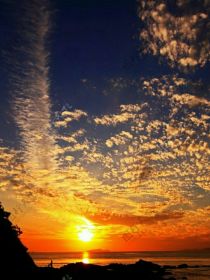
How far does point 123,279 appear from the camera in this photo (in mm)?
60500

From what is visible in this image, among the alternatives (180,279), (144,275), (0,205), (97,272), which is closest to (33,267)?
(0,205)

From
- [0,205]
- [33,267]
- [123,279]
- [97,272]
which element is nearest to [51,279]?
[33,267]

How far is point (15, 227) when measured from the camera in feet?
124

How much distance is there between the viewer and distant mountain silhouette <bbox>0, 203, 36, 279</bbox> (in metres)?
33.9

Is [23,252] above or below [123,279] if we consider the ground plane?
above

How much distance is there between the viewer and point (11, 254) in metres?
35.3

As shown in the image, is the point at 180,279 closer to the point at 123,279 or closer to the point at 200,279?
the point at 200,279

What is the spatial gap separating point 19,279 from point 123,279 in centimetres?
3019

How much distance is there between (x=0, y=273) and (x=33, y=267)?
493cm

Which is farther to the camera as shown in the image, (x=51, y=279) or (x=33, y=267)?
(x=51, y=279)

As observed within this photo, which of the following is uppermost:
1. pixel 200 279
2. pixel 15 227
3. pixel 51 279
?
pixel 15 227

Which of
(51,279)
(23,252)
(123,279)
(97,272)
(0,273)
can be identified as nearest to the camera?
(0,273)

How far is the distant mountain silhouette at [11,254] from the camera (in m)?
33.9

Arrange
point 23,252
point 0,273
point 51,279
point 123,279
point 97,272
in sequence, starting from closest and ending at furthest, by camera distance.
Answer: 1. point 0,273
2. point 23,252
3. point 51,279
4. point 123,279
5. point 97,272
